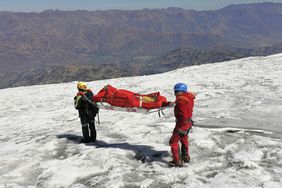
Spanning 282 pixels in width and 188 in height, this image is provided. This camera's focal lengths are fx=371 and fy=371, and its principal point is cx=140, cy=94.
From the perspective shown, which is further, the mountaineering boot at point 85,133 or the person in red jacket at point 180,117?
the mountaineering boot at point 85,133

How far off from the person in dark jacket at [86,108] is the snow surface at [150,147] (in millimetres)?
438

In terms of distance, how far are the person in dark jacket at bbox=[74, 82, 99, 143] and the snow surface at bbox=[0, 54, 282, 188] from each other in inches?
17.3

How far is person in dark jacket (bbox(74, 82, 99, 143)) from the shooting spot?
478 inches

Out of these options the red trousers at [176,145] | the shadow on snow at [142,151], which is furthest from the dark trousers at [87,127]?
the red trousers at [176,145]

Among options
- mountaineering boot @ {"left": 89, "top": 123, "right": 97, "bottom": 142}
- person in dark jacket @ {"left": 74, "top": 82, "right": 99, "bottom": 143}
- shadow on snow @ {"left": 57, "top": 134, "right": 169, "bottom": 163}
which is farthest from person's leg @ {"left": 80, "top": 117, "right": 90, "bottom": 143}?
shadow on snow @ {"left": 57, "top": 134, "right": 169, "bottom": 163}

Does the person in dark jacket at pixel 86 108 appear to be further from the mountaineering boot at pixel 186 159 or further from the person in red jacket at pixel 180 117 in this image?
the mountaineering boot at pixel 186 159

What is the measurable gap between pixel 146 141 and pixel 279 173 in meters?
4.49

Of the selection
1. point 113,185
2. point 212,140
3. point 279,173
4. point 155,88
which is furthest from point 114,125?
point 155,88

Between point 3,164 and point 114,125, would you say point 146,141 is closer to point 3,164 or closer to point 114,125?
point 114,125

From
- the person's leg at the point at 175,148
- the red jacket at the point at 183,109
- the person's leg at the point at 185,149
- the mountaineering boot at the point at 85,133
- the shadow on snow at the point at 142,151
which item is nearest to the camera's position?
the red jacket at the point at 183,109

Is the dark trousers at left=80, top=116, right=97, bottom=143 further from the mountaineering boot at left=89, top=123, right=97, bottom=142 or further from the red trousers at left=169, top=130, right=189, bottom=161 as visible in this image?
the red trousers at left=169, top=130, right=189, bottom=161

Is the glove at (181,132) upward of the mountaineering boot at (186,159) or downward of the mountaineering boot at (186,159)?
upward

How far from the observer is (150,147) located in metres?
11.4

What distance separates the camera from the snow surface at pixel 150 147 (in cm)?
909
